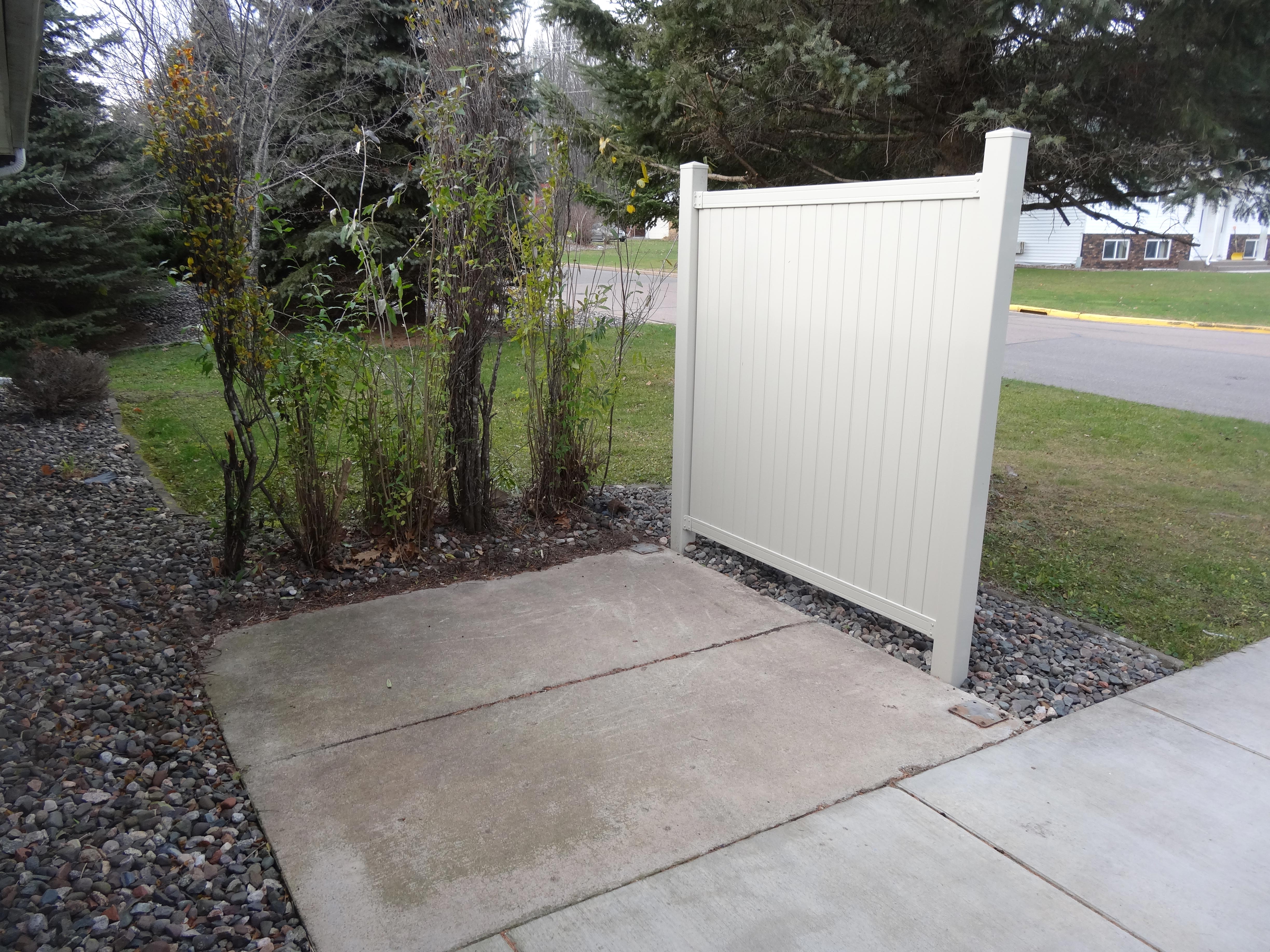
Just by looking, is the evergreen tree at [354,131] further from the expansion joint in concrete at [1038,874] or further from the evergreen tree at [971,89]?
the expansion joint in concrete at [1038,874]

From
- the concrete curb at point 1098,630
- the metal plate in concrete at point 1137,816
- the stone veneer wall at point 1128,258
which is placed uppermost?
the stone veneer wall at point 1128,258

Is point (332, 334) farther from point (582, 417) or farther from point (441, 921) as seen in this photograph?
point (441, 921)

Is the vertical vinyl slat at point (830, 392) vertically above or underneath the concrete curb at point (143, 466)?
above

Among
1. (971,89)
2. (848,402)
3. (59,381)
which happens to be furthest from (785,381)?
(59,381)

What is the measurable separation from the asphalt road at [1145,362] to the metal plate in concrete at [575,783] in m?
3.05

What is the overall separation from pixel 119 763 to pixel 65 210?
9.45 m

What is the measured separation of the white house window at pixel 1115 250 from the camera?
2783cm

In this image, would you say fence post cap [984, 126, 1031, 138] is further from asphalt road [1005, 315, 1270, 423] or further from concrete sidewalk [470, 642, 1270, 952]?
asphalt road [1005, 315, 1270, 423]

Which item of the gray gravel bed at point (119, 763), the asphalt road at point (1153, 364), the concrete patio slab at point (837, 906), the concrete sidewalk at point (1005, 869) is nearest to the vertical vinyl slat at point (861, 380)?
the concrete sidewalk at point (1005, 869)

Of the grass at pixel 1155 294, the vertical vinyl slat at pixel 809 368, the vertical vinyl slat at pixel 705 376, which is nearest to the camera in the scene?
the vertical vinyl slat at pixel 809 368

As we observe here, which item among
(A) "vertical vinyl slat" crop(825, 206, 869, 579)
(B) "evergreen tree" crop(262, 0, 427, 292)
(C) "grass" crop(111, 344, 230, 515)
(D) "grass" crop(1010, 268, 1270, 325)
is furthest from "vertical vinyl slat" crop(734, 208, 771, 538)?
(D) "grass" crop(1010, 268, 1270, 325)

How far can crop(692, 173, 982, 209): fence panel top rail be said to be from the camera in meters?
3.13

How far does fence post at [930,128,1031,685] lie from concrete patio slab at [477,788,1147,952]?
100 centimetres

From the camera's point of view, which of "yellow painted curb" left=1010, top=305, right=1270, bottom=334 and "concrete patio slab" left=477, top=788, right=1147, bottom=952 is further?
"yellow painted curb" left=1010, top=305, right=1270, bottom=334
